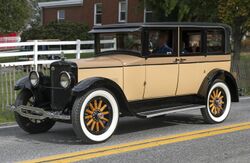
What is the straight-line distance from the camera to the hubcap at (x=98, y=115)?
779 centimetres

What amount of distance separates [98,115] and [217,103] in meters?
2.93

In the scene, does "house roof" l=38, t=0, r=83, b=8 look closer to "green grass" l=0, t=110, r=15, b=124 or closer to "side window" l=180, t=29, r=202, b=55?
"green grass" l=0, t=110, r=15, b=124

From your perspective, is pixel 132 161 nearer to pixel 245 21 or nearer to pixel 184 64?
pixel 184 64

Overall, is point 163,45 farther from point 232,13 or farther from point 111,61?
point 232,13

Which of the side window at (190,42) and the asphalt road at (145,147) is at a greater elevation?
the side window at (190,42)

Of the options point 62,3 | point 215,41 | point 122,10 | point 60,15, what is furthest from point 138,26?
point 60,15

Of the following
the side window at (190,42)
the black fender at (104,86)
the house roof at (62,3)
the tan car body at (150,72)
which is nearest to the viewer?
the black fender at (104,86)

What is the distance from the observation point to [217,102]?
984 cm

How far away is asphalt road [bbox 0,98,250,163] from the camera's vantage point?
702 centimetres

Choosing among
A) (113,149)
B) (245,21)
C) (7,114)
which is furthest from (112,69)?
(245,21)

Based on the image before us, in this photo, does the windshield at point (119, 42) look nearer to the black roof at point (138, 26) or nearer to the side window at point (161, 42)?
the black roof at point (138, 26)

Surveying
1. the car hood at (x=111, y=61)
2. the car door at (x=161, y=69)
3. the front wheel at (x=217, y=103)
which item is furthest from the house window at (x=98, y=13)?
the car hood at (x=111, y=61)

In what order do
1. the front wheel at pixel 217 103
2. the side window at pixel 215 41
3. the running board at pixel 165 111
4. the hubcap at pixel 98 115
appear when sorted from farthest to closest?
the side window at pixel 215 41 < the front wheel at pixel 217 103 < the running board at pixel 165 111 < the hubcap at pixel 98 115

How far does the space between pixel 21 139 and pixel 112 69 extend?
188 centimetres
